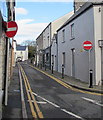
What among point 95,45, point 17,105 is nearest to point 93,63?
point 95,45

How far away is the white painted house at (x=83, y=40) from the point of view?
12633 mm

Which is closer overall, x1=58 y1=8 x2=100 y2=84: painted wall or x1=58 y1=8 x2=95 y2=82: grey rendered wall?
x1=58 y1=8 x2=100 y2=84: painted wall

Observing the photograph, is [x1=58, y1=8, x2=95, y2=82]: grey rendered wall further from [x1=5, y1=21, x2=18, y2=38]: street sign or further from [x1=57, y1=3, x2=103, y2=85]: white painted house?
[x1=5, y1=21, x2=18, y2=38]: street sign

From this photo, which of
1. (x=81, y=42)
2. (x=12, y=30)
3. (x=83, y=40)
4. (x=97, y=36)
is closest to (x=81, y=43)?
(x=81, y=42)

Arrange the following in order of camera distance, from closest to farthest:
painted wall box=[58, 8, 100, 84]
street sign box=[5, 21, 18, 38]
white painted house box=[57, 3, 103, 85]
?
1. street sign box=[5, 21, 18, 38]
2. white painted house box=[57, 3, 103, 85]
3. painted wall box=[58, 8, 100, 84]

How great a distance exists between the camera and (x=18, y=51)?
90375mm

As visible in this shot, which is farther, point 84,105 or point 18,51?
point 18,51

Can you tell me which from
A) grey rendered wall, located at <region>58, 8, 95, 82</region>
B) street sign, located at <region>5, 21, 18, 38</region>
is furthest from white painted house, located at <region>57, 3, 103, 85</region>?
street sign, located at <region>5, 21, 18, 38</region>

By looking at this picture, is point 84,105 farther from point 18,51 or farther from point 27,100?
point 18,51

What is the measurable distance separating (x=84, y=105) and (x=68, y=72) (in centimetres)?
Result: 1139

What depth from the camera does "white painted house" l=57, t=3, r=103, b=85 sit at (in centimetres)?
1263

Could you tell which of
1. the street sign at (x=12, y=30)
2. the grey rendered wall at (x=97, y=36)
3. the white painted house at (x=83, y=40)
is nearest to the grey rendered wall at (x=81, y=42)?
the white painted house at (x=83, y=40)

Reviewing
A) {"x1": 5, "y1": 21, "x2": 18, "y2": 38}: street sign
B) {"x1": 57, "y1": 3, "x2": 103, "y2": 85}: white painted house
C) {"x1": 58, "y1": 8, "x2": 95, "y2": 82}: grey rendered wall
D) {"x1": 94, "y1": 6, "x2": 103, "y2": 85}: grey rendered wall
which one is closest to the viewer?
{"x1": 5, "y1": 21, "x2": 18, "y2": 38}: street sign

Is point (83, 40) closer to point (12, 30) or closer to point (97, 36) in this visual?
point (97, 36)
